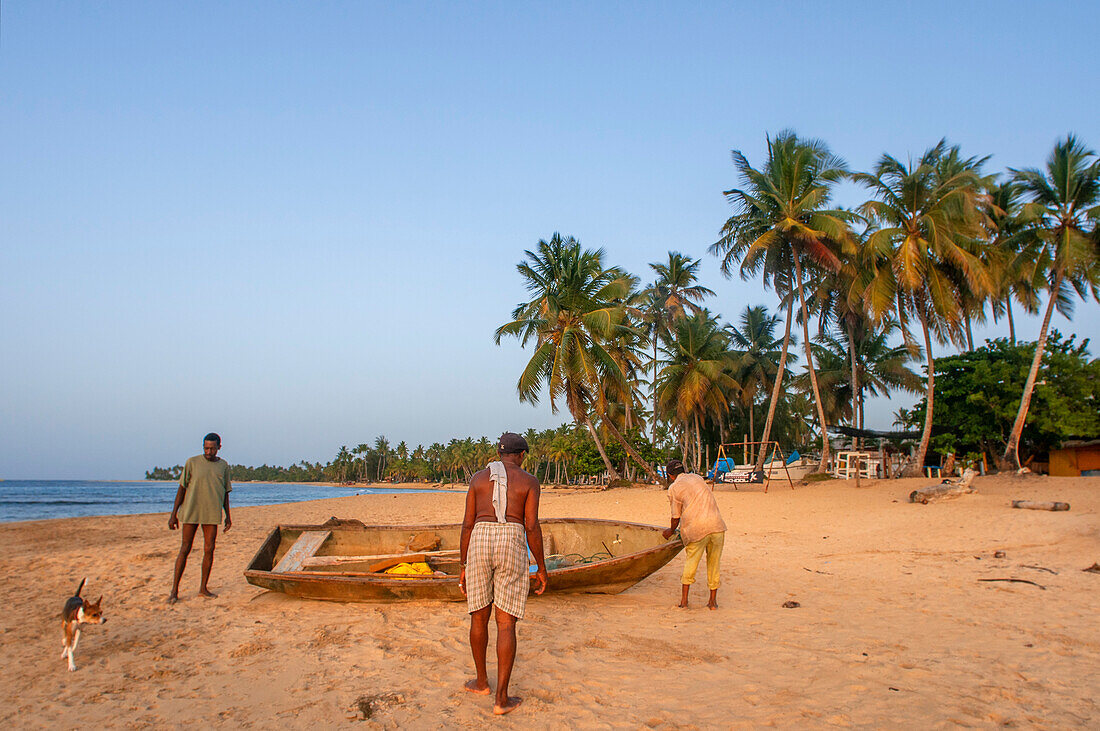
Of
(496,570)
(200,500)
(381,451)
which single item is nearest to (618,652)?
(496,570)

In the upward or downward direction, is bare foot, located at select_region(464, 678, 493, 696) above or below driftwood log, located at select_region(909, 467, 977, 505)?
below

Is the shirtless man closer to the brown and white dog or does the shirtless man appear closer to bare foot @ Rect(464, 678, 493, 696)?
bare foot @ Rect(464, 678, 493, 696)

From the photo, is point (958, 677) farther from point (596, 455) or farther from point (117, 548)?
point (596, 455)

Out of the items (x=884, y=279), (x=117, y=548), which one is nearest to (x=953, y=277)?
(x=884, y=279)

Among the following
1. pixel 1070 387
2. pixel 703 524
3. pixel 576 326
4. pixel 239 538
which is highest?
pixel 576 326

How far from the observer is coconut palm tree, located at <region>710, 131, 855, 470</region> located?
795 inches

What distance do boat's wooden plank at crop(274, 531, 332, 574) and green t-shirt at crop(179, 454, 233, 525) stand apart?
0.93 metres

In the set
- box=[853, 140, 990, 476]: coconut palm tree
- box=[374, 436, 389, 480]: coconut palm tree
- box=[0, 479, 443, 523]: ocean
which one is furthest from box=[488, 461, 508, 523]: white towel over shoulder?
box=[374, 436, 389, 480]: coconut palm tree

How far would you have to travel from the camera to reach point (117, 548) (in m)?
10.3

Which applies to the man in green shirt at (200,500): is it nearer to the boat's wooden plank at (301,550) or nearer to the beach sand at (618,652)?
the beach sand at (618,652)

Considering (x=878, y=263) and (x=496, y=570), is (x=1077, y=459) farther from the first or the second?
(x=496, y=570)

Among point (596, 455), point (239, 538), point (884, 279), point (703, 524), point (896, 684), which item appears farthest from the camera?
point (596, 455)

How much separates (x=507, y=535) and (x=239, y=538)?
1107 cm

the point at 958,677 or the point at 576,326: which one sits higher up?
the point at 576,326
